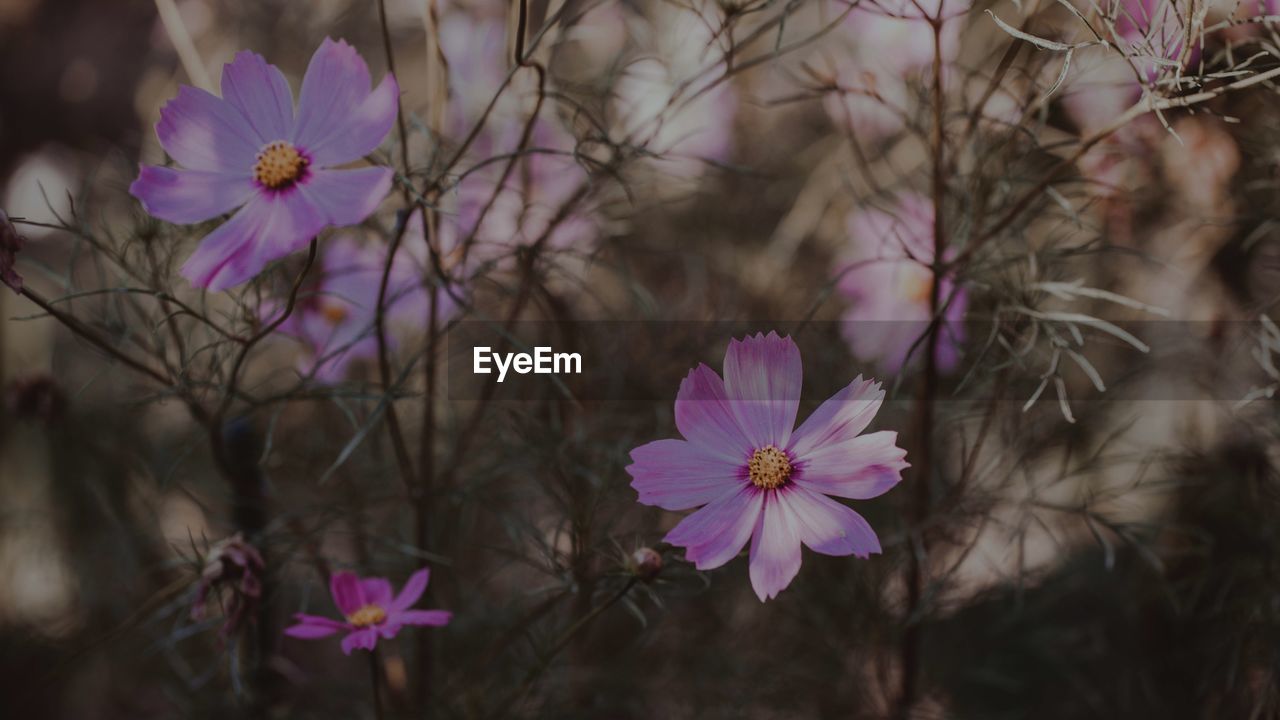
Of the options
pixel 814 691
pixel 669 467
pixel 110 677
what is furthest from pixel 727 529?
pixel 110 677

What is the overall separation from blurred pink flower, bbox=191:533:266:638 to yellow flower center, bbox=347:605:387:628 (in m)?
0.05

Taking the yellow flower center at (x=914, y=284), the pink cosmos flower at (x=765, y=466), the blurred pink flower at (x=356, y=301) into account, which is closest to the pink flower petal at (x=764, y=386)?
the pink cosmos flower at (x=765, y=466)

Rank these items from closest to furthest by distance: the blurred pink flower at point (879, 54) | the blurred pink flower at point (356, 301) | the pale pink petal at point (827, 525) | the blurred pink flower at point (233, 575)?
the pale pink petal at point (827, 525) → the blurred pink flower at point (233, 575) → the blurred pink flower at point (356, 301) → the blurred pink flower at point (879, 54)

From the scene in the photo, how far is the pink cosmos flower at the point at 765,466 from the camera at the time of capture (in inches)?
12.5

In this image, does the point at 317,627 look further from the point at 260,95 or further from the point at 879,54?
the point at 879,54

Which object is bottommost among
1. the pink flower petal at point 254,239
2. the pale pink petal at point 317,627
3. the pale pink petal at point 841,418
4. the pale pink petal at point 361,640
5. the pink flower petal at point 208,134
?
the pale pink petal at point 361,640

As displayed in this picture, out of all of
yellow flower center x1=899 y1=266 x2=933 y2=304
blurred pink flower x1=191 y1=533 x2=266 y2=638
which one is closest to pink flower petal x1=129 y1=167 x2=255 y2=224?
blurred pink flower x1=191 y1=533 x2=266 y2=638

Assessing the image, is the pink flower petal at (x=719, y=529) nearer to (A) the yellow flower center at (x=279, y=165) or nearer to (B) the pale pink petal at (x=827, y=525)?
(B) the pale pink petal at (x=827, y=525)

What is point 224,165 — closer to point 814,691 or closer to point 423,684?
point 423,684

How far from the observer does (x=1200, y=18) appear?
36 centimetres

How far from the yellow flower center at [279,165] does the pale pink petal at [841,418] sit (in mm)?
203

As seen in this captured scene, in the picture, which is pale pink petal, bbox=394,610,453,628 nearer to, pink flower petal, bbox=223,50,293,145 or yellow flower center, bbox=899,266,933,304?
pink flower petal, bbox=223,50,293,145

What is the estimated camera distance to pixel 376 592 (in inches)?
16.2

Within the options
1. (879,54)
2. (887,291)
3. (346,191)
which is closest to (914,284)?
(887,291)
